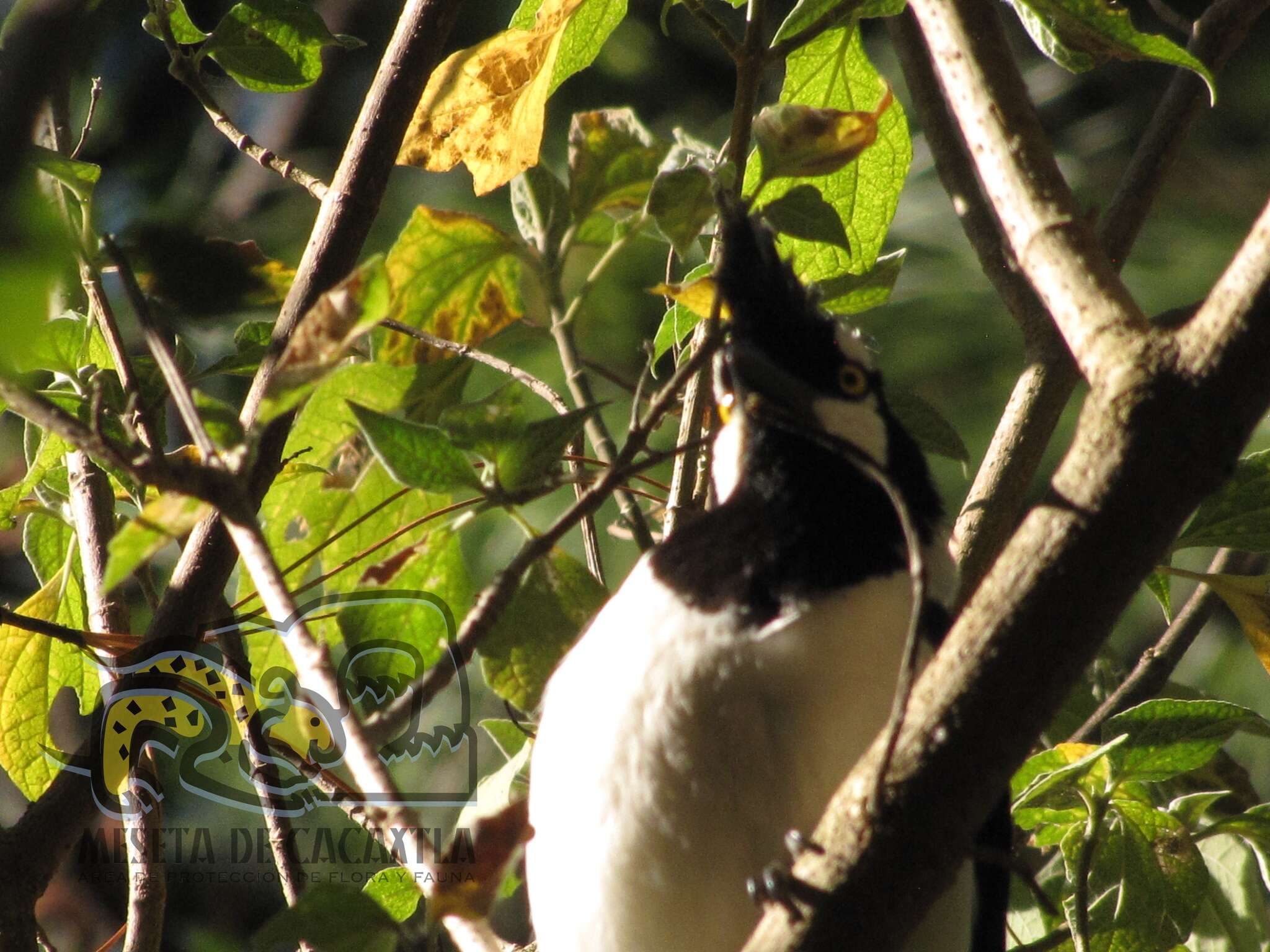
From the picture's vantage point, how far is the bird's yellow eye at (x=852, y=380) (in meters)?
1.44

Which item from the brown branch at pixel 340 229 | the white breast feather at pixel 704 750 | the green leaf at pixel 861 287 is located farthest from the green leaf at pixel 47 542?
the green leaf at pixel 861 287

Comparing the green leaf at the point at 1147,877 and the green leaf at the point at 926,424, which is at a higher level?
the green leaf at the point at 926,424

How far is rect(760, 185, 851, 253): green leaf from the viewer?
4.37 feet

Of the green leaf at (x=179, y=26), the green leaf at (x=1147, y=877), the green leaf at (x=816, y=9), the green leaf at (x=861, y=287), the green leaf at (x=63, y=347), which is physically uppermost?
the green leaf at (x=816, y=9)

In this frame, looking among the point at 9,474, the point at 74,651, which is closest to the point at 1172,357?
the point at 74,651

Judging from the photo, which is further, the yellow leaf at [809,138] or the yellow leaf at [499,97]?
the yellow leaf at [499,97]

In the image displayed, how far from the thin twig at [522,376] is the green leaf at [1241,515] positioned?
64 centimetres

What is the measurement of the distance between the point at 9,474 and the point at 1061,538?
2878 millimetres

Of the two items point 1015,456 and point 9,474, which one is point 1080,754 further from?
point 9,474

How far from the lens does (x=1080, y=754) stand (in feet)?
4.47

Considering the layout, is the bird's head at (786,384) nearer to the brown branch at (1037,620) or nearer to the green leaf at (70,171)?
the brown branch at (1037,620)

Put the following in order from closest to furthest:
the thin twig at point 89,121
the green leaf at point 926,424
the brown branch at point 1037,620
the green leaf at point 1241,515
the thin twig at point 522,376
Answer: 1. the brown branch at point 1037,620
2. the thin twig at point 522,376
3. the green leaf at point 1241,515
4. the green leaf at point 926,424
5. the thin twig at point 89,121

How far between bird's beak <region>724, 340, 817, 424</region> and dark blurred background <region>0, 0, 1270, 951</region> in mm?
1377

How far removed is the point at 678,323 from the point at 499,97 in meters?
0.31
